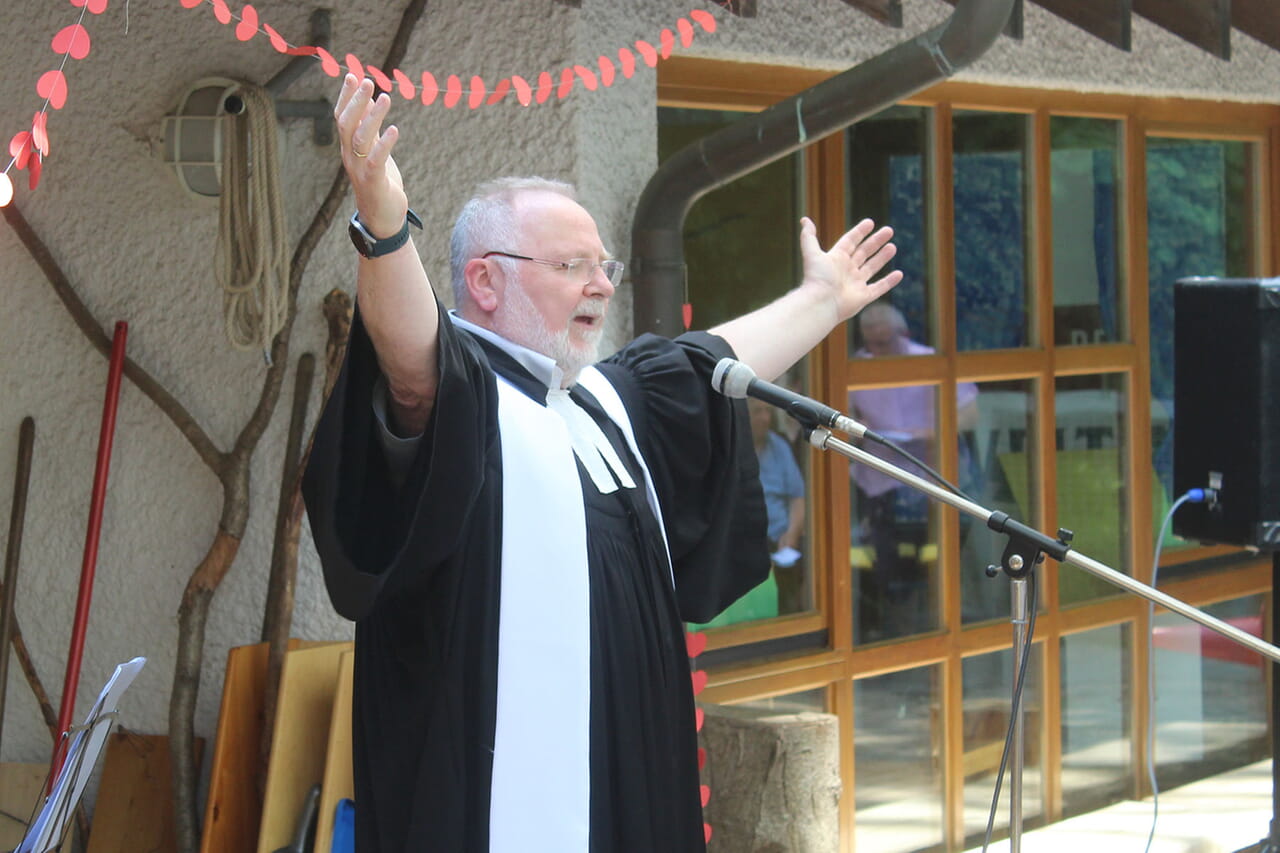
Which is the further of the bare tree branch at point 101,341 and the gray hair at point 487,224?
the bare tree branch at point 101,341

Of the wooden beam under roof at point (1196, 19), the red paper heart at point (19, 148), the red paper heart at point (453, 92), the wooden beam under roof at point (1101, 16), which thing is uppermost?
the wooden beam under roof at point (1196, 19)

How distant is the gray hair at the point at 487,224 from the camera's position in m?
2.22

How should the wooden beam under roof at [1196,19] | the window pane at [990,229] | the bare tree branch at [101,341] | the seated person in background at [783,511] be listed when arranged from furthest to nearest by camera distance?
the wooden beam under roof at [1196,19] → the window pane at [990,229] → the seated person in background at [783,511] → the bare tree branch at [101,341]

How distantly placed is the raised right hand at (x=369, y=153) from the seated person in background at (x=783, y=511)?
260 centimetres

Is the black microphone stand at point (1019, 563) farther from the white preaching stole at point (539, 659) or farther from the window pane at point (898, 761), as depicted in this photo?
the window pane at point (898, 761)

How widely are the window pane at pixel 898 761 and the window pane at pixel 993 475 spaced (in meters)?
0.34

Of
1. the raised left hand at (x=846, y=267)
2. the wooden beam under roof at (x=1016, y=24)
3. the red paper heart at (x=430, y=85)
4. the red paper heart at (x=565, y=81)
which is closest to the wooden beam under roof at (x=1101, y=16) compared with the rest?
the wooden beam under roof at (x=1016, y=24)

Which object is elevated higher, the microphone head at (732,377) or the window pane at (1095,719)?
the microphone head at (732,377)

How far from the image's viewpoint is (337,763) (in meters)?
3.16

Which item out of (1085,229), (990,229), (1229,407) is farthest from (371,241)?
(1085,229)

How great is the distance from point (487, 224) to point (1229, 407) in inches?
96.6

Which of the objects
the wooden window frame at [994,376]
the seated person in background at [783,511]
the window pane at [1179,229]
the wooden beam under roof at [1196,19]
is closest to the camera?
the wooden window frame at [994,376]

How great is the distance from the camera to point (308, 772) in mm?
3227

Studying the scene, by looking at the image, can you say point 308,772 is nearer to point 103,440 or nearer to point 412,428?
point 103,440
